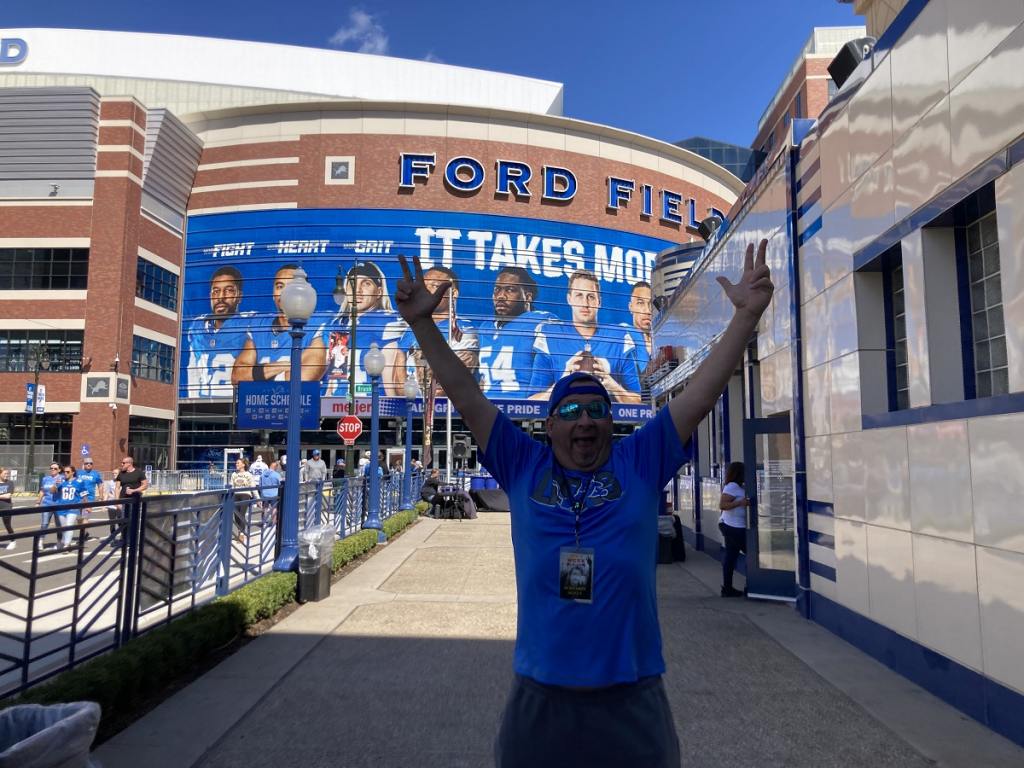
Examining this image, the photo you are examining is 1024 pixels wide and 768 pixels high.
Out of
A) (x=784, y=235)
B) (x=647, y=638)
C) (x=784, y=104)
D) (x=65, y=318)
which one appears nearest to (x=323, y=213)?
(x=65, y=318)

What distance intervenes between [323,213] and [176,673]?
1883 inches

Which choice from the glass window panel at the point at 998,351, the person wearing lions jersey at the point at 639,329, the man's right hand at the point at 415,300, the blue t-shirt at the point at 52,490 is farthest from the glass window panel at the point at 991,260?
the person wearing lions jersey at the point at 639,329

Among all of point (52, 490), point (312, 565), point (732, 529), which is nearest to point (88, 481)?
point (52, 490)

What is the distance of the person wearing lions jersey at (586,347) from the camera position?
52281 millimetres

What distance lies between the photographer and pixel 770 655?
724cm

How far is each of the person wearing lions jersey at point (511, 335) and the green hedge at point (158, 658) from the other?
4165 centimetres

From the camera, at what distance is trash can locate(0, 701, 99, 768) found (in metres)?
2.97

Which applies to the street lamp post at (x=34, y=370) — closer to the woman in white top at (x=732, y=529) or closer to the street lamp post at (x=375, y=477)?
the street lamp post at (x=375, y=477)

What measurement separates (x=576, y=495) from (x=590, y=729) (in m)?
0.69

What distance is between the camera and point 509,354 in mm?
51531

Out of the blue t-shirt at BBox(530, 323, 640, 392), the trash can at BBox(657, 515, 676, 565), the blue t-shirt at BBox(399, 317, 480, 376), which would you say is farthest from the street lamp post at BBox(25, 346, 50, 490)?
the trash can at BBox(657, 515, 676, 565)

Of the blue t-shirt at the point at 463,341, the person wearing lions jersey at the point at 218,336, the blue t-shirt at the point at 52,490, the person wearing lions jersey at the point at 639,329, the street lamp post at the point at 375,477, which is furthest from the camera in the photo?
the person wearing lions jersey at the point at 639,329

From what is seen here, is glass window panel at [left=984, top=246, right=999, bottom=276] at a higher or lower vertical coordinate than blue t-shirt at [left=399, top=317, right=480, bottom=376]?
lower

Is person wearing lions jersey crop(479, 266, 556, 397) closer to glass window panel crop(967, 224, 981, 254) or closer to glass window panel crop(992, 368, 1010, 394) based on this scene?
glass window panel crop(967, 224, 981, 254)
